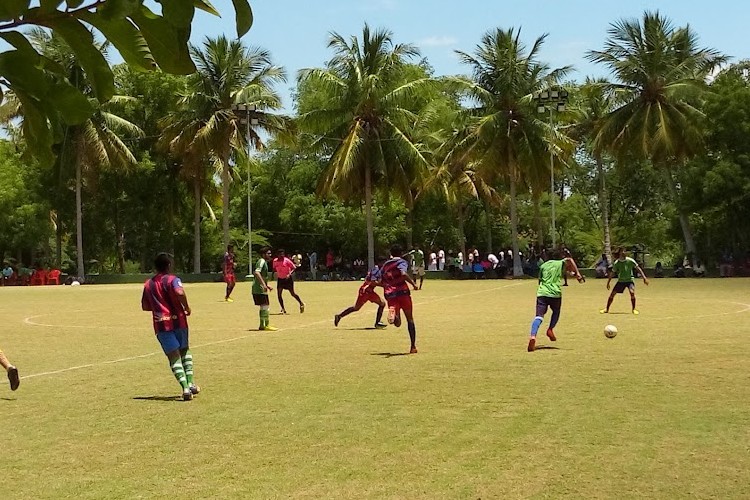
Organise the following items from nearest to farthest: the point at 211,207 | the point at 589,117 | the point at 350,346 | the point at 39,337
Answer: the point at 350,346
the point at 39,337
the point at 589,117
the point at 211,207

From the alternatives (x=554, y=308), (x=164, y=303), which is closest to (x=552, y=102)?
(x=554, y=308)

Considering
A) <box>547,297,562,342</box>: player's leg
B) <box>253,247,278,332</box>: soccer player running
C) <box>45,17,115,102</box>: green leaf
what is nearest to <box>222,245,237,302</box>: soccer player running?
<box>253,247,278,332</box>: soccer player running

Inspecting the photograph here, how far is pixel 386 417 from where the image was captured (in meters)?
8.11

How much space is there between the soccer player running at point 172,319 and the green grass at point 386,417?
1.16 feet

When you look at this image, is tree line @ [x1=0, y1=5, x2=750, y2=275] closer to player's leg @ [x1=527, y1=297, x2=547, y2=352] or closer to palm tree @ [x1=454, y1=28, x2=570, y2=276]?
palm tree @ [x1=454, y1=28, x2=570, y2=276]

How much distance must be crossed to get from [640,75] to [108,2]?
42.8 m

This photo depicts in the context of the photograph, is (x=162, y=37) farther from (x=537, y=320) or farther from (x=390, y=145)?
(x=390, y=145)

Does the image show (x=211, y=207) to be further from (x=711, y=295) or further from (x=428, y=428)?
(x=428, y=428)

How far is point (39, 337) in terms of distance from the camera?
655 inches

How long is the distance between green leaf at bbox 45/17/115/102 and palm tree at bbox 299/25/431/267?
41821mm

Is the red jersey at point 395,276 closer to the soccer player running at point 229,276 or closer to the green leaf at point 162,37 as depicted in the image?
the green leaf at point 162,37

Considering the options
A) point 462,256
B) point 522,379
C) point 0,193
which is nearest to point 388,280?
point 522,379

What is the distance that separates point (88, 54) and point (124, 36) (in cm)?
13

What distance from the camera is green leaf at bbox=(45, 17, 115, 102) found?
1.53m
